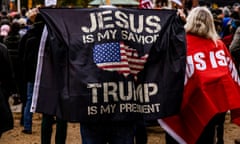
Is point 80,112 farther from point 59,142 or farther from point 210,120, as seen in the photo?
point 59,142

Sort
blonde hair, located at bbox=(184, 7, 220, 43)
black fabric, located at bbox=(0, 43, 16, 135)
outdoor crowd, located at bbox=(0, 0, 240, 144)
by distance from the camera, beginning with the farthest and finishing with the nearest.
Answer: blonde hair, located at bbox=(184, 7, 220, 43), black fabric, located at bbox=(0, 43, 16, 135), outdoor crowd, located at bbox=(0, 0, 240, 144)

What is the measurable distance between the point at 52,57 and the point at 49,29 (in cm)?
23

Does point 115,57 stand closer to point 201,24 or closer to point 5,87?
point 201,24

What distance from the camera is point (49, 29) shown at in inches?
179

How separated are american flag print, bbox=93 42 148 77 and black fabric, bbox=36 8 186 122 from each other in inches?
1.3

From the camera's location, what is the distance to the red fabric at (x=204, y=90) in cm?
546

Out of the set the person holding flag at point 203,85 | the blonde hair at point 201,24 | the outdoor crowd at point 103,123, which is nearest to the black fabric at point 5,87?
the outdoor crowd at point 103,123

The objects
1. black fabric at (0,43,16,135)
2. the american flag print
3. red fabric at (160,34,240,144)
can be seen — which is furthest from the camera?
red fabric at (160,34,240,144)

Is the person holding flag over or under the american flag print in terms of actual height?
under

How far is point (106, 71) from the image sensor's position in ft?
14.4

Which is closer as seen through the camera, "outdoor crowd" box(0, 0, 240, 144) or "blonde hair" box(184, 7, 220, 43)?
"outdoor crowd" box(0, 0, 240, 144)

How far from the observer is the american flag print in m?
4.41

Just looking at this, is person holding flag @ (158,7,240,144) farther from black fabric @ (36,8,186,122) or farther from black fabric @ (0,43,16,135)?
black fabric @ (0,43,16,135)

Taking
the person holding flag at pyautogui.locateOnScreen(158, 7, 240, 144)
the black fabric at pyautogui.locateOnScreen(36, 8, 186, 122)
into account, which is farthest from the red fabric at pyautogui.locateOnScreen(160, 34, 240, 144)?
the black fabric at pyautogui.locateOnScreen(36, 8, 186, 122)
